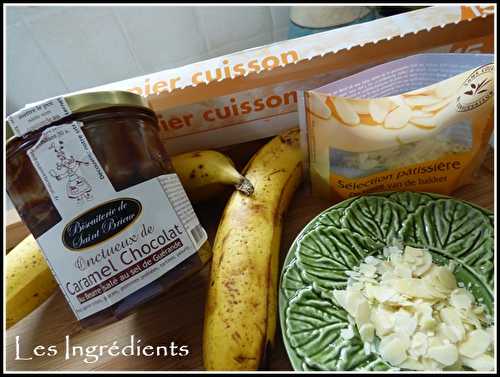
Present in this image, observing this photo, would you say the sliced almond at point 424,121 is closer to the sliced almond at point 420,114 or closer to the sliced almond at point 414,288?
the sliced almond at point 420,114

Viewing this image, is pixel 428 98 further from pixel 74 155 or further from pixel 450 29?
pixel 74 155

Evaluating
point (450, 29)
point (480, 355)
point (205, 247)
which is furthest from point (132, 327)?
point (450, 29)

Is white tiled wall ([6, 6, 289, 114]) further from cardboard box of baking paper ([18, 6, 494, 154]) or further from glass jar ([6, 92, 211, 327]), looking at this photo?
glass jar ([6, 92, 211, 327])

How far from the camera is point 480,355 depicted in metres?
0.35

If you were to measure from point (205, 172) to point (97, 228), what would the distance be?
0.17 m

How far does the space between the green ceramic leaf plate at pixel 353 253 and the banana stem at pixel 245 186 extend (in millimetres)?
81

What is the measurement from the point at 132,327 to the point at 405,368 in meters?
0.30

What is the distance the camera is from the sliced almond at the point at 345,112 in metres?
0.42

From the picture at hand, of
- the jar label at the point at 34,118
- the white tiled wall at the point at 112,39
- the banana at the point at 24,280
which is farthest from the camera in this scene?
the white tiled wall at the point at 112,39

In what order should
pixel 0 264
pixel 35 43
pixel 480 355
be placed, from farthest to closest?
1. pixel 35 43
2. pixel 0 264
3. pixel 480 355

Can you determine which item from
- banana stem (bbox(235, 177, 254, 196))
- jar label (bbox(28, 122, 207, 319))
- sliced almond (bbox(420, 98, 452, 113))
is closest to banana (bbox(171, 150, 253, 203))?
banana stem (bbox(235, 177, 254, 196))

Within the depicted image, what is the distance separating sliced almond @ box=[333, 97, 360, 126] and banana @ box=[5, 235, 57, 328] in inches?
14.7

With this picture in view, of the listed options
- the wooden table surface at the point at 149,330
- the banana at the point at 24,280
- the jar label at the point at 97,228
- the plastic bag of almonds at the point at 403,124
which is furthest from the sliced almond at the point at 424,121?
the banana at the point at 24,280

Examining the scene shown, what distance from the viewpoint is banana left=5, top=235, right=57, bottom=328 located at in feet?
1.49
